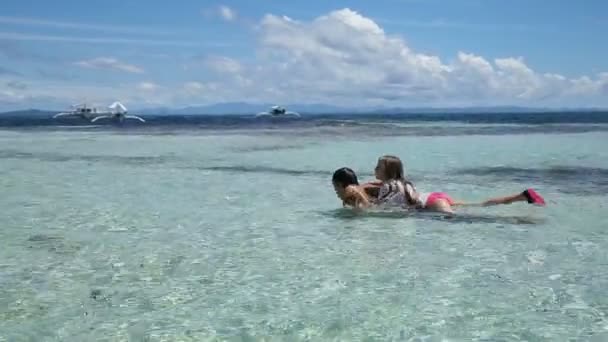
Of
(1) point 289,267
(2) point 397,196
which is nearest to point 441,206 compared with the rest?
(2) point 397,196

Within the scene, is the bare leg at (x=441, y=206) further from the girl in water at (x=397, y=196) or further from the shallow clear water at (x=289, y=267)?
Answer: the shallow clear water at (x=289, y=267)

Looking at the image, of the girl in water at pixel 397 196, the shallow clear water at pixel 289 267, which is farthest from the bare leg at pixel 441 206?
the shallow clear water at pixel 289 267

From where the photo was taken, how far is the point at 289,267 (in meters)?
8.89

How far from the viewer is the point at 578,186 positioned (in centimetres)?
1756

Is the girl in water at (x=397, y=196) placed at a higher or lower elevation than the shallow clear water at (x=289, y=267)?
higher

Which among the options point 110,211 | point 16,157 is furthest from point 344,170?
point 16,157

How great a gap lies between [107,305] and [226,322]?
1403 mm

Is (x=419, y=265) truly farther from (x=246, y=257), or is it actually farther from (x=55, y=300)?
(x=55, y=300)

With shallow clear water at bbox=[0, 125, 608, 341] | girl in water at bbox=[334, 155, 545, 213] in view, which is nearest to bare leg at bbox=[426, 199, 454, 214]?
girl in water at bbox=[334, 155, 545, 213]

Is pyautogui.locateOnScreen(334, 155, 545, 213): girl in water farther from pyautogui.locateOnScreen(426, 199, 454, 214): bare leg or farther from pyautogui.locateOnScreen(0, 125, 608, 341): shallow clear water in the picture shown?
pyautogui.locateOnScreen(0, 125, 608, 341): shallow clear water

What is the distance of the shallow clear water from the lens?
6.57 metres

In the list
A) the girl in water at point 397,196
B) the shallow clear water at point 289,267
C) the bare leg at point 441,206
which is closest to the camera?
the shallow clear water at point 289,267

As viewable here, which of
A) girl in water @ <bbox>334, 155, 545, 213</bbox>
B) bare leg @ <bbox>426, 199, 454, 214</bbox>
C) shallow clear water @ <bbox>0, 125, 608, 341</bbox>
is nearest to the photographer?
shallow clear water @ <bbox>0, 125, 608, 341</bbox>

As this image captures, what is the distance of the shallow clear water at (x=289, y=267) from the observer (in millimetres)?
6566
